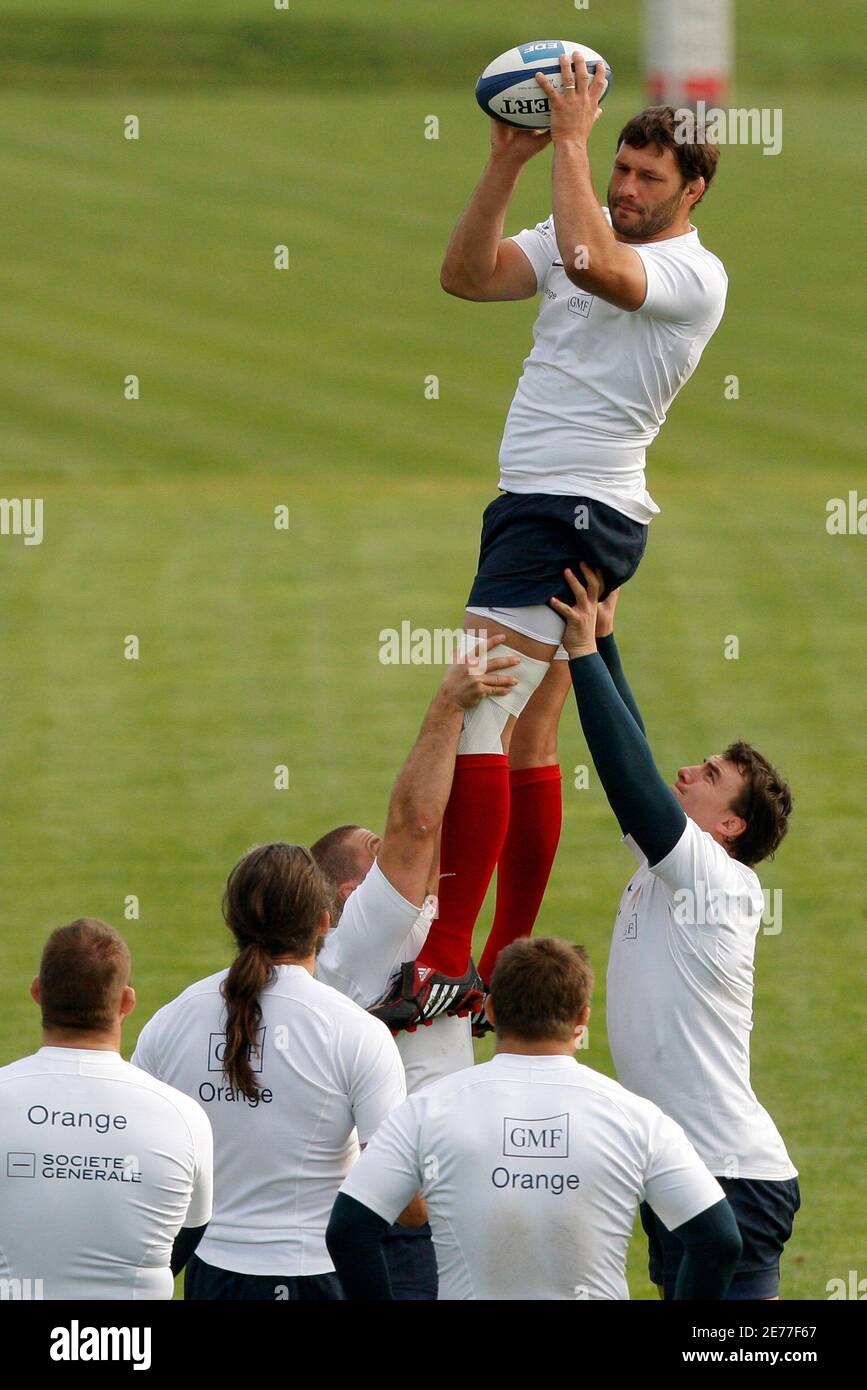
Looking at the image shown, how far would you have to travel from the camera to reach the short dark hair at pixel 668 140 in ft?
21.7

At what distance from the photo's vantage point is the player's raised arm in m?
6.68

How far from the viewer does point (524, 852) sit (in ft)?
24.5

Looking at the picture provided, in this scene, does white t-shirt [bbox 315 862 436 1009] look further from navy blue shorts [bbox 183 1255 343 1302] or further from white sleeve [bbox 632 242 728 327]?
white sleeve [bbox 632 242 728 327]

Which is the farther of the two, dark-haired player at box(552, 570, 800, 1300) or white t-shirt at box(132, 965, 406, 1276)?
dark-haired player at box(552, 570, 800, 1300)

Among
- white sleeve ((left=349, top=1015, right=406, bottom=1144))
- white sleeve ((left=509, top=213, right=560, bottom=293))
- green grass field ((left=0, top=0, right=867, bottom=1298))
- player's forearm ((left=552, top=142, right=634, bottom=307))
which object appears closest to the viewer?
white sleeve ((left=349, top=1015, right=406, bottom=1144))

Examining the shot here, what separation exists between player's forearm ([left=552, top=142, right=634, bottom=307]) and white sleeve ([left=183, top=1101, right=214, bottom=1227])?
2.74 meters

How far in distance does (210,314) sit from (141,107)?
1642 centimetres

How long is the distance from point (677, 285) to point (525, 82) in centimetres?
80

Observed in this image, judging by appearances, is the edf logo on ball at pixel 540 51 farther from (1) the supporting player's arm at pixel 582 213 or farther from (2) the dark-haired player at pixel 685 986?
(2) the dark-haired player at pixel 685 986

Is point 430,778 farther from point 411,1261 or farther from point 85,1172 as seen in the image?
point 85,1172

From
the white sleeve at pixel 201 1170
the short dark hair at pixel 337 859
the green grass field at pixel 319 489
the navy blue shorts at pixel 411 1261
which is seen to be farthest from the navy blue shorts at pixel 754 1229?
the green grass field at pixel 319 489

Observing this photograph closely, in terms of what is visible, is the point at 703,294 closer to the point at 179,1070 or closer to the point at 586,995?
the point at 586,995

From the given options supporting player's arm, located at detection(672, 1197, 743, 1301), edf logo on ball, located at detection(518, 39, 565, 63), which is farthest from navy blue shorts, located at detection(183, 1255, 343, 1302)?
edf logo on ball, located at detection(518, 39, 565, 63)

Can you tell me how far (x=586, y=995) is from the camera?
5434 millimetres
